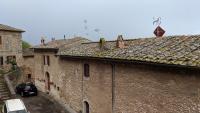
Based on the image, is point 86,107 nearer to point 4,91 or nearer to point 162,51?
point 162,51

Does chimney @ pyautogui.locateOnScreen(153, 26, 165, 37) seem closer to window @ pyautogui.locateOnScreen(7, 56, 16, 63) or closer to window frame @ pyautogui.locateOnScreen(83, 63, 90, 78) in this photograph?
window frame @ pyautogui.locateOnScreen(83, 63, 90, 78)

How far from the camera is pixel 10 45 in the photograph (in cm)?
3788

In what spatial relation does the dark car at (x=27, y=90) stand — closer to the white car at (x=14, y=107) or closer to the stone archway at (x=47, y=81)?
the stone archway at (x=47, y=81)

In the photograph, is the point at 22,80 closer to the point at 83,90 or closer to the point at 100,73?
the point at 83,90

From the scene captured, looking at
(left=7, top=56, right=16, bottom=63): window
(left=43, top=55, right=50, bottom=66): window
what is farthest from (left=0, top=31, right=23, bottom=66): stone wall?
(left=43, top=55, right=50, bottom=66): window

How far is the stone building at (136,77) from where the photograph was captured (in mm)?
11469

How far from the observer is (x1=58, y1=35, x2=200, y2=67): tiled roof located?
1143 cm

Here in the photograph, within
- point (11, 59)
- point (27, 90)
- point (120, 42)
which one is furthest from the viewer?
point (11, 59)

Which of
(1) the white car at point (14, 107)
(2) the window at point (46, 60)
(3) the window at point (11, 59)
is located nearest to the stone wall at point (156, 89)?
(1) the white car at point (14, 107)

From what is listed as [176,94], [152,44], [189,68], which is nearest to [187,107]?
[176,94]

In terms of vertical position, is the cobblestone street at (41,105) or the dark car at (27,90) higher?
the dark car at (27,90)

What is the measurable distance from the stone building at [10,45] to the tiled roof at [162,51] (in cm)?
2231

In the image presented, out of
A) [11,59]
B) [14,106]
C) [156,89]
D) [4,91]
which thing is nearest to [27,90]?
[4,91]

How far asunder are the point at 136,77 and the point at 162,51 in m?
2.09
